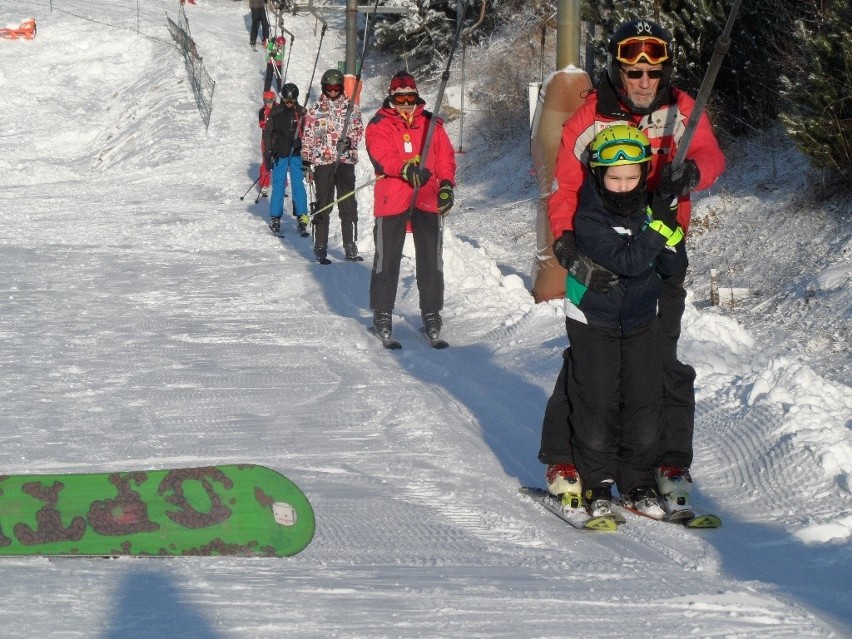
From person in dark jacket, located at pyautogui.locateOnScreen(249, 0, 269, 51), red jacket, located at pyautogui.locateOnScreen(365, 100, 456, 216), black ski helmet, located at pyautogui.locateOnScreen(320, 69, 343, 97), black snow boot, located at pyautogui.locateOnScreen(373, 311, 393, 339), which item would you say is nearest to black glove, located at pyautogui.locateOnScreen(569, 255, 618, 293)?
red jacket, located at pyautogui.locateOnScreen(365, 100, 456, 216)

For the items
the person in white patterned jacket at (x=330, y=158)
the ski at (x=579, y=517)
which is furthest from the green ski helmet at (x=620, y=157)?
the person in white patterned jacket at (x=330, y=158)

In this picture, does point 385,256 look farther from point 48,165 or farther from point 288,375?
point 48,165

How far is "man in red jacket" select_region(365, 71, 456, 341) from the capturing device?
28.4 ft

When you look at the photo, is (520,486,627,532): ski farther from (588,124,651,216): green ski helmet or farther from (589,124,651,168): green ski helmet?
(589,124,651,168): green ski helmet

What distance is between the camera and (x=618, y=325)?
16.0 ft

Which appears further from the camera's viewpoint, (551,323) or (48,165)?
(48,165)

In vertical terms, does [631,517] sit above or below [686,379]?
below

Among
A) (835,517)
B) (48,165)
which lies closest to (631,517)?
(835,517)

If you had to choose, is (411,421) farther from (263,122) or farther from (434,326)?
(263,122)

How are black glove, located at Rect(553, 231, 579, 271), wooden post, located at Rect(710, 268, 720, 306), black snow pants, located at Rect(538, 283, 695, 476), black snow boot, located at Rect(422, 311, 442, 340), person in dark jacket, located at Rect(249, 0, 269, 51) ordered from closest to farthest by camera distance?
black glove, located at Rect(553, 231, 579, 271) < black snow pants, located at Rect(538, 283, 695, 476) < black snow boot, located at Rect(422, 311, 442, 340) < wooden post, located at Rect(710, 268, 720, 306) < person in dark jacket, located at Rect(249, 0, 269, 51)

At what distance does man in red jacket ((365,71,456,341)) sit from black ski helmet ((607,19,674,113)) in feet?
11.8

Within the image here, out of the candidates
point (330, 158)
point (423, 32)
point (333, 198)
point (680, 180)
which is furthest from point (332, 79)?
point (423, 32)

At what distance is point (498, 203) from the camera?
19375 mm

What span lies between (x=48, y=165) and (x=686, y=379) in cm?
2285
